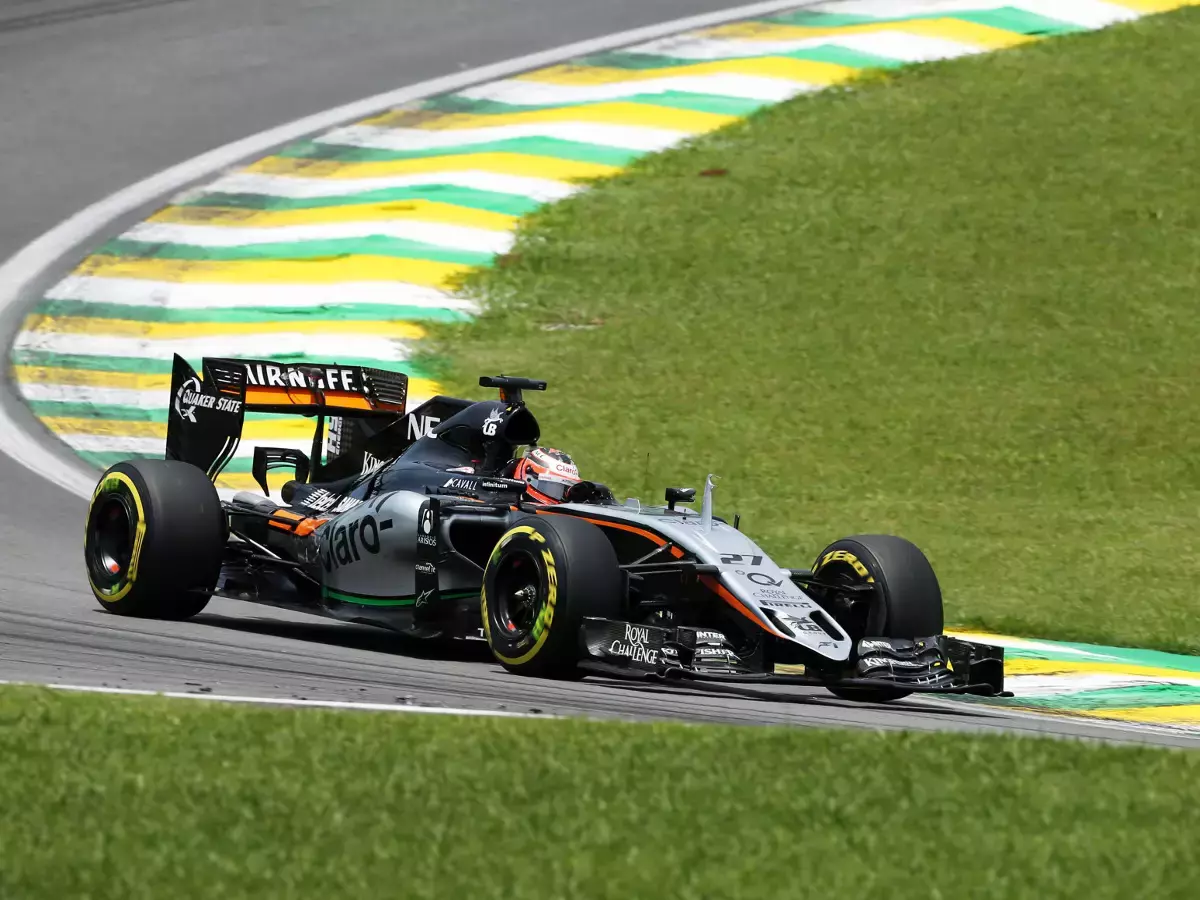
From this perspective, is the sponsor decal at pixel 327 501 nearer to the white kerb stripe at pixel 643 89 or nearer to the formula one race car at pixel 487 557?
the formula one race car at pixel 487 557

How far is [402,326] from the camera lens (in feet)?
62.5

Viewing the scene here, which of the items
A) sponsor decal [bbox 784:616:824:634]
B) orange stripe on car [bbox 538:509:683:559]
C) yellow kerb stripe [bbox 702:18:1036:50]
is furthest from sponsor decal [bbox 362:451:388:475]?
yellow kerb stripe [bbox 702:18:1036:50]

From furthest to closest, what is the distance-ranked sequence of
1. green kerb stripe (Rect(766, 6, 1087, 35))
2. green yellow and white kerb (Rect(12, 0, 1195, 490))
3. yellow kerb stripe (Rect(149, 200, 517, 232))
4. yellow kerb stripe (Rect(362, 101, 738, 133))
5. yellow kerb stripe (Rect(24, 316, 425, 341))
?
green kerb stripe (Rect(766, 6, 1087, 35)), yellow kerb stripe (Rect(362, 101, 738, 133)), yellow kerb stripe (Rect(149, 200, 517, 232)), yellow kerb stripe (Rect(24, 316, 425, 341)), green yellow and white kerb (Rect(12, 0, 1195, 490))

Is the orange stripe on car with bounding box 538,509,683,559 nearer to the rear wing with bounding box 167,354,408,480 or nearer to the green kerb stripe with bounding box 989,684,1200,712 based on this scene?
the green kerb stripe with bounding box 989,684,1200,712

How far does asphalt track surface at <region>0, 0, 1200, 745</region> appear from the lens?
923 cm

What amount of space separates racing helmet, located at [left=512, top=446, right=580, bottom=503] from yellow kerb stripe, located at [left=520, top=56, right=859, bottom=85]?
1395 cm

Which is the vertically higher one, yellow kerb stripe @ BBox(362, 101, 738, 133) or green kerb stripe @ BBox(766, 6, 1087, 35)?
green kerb stripe @ BBox(766, 6, 1087, 35)

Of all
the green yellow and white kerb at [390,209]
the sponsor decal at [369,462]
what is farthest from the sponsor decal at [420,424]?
the green yellow and white kerb at [390,209]

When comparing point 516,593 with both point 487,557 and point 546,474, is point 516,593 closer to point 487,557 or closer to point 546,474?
point 487,557

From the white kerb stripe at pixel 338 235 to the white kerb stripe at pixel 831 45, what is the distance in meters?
5.27

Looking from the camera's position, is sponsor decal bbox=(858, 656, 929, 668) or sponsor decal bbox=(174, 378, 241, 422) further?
sponsor decal bbox=(174, 378, 241, 422)

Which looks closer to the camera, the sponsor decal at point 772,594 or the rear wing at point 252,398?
the sponsor decal at point 772,594

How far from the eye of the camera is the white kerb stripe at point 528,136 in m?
22.8

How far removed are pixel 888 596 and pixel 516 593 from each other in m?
1.75
